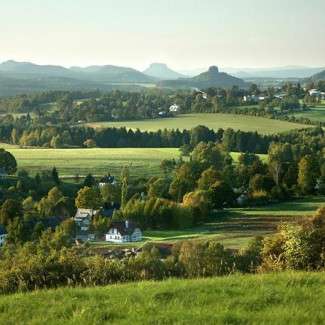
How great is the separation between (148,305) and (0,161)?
58.0m

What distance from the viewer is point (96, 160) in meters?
77.0

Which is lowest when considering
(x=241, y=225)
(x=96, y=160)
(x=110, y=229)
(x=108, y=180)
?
(x=110, y=229)

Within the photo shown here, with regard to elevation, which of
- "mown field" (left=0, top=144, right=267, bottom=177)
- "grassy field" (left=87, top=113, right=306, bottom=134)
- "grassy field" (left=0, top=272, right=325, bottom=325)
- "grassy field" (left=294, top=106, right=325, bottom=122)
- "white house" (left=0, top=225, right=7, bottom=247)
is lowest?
"white house" (left=0, top=225, right=7, bottom=247)

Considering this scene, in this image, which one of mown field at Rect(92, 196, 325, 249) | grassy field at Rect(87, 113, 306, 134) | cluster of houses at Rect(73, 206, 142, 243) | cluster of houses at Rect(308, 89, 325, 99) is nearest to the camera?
mown field at Rect(92, 196, 325, 249)

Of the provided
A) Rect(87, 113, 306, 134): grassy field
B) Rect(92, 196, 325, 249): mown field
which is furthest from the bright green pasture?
Rect(92, 196, 325, 249): mown field

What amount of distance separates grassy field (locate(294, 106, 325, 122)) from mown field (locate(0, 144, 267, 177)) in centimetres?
3000

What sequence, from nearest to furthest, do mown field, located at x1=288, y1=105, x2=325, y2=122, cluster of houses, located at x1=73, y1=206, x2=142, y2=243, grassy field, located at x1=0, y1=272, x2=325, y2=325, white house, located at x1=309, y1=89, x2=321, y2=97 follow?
1. grassy field, located at x1=0, y1=272, x2=325, y2=325
2. cluster of houses, located at x1=73, y1=206, x2=142, y2=243
3. mown field, located at x1=288, y1=105, x2=325, y2=122
4. white house, located at x1=309, y1=89, x2=321, y2=97

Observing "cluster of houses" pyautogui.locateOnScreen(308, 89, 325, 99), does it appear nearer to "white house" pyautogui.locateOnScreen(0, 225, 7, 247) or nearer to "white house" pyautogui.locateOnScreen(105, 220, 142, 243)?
"white house" pyautogui.locateOnScreen(105, 220, 142, 243)

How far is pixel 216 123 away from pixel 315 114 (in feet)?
61.4

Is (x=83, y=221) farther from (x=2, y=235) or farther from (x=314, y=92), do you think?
(x=314, y=92)

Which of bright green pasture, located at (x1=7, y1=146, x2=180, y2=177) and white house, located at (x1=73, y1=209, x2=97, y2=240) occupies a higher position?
bright green pasture, located at (x1=7, y1=146, x2=180, y2=177)

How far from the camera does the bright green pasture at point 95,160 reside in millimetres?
69794

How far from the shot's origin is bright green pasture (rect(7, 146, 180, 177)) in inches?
2748

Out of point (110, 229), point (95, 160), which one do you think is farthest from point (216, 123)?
point (110, 229)
